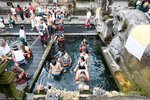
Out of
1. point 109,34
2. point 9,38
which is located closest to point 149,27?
point 109,34

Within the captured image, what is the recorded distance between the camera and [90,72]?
48.7 ft

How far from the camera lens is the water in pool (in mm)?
13328

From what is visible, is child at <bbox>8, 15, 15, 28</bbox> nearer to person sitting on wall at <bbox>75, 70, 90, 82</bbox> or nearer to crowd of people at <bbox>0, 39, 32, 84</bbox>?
crowd of people at <bbox>0, 39, 32, 84</bbox>

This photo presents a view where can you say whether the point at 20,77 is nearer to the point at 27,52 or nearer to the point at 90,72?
the point at 27,52

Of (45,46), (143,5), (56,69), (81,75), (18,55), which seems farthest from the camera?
(143,5)

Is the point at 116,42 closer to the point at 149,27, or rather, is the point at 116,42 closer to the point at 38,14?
the point at 149,27

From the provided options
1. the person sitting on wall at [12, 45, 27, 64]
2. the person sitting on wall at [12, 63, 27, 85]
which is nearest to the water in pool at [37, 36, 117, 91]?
the person sitting on wall at [12, 63, 27, 85]

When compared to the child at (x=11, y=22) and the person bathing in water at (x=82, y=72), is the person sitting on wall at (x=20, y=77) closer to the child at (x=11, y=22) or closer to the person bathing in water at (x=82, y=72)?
the person bathing in water at (x=82, y=72)

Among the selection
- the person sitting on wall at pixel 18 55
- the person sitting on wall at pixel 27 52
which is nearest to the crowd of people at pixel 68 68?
the person sitting on wall at pixel 18 55

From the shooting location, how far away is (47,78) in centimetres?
1409

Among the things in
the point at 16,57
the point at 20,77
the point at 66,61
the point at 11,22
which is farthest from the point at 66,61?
the point at 11,22

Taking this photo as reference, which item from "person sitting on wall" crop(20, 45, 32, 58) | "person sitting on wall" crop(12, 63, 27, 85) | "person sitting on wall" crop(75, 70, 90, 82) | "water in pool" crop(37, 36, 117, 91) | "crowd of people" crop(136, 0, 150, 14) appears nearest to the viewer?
"person sitting on wall" crop(12, 63, 27, 85)

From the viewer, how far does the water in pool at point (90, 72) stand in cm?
1333

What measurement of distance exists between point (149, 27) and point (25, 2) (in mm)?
18226
